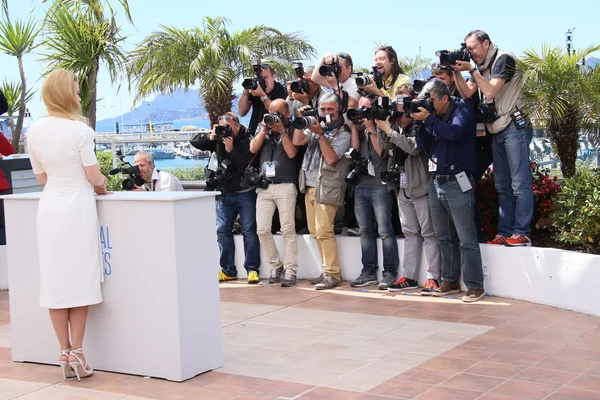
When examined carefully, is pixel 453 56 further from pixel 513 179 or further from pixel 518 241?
pixel 518 241

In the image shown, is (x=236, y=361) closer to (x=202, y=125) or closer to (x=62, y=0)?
(x=202, y=125)

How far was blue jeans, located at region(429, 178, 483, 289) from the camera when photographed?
7.36 metres

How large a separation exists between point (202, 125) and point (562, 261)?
8.61 metres

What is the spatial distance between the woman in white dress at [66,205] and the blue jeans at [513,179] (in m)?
3.71

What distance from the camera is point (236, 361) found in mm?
5898

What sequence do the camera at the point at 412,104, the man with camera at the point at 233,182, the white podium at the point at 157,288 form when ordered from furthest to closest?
→ the man with camera at the point at 233,182, the camera at the point at 412,104, the white podium at the point at 157,288

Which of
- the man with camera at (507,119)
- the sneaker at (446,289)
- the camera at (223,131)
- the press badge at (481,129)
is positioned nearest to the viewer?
the man with camera at (507,119)

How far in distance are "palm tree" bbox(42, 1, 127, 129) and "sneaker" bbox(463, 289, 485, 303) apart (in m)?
8.42

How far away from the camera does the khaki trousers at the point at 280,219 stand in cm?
873

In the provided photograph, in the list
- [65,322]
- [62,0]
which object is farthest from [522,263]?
[62,0]

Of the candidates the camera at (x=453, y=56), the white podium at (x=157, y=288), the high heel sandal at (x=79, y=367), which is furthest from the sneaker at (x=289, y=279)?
the high heel sandal at (x=79, y=367)

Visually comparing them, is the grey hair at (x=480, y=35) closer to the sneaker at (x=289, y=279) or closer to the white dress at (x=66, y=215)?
the sneaker at (x=289, y=279)

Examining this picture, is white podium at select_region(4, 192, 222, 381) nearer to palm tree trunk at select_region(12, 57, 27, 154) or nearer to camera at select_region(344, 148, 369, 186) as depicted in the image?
camera at select_region(344, 148, 369, 186)

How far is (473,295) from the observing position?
7.51 meters
